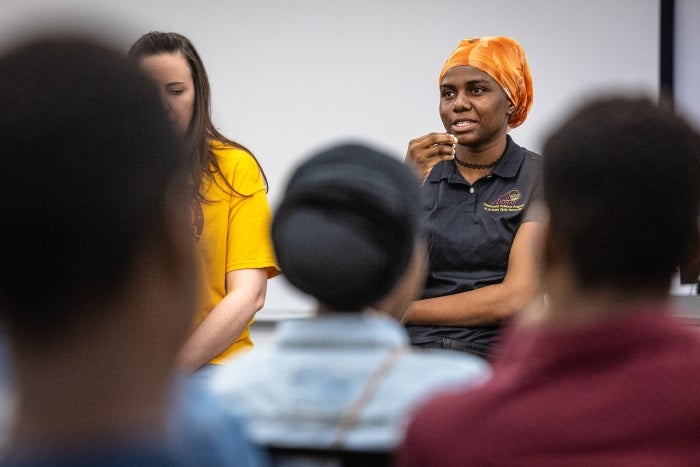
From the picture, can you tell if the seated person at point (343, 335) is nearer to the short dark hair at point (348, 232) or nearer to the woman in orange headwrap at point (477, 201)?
the short dark hair at point (348, 232)

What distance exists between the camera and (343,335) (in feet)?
3.49

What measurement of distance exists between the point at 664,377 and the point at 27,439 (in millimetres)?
588

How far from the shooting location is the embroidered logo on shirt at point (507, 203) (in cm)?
216

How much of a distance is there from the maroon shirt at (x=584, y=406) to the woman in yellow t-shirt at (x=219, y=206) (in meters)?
1.02

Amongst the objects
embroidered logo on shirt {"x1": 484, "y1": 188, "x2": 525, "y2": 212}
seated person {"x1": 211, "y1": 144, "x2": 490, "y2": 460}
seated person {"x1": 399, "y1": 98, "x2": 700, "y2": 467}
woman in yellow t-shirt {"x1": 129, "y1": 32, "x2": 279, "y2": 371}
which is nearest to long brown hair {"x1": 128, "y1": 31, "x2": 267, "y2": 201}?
woman in yellow t-shirt {"x1": 129, "y1": 32, "x2": 279, "y2": 371}

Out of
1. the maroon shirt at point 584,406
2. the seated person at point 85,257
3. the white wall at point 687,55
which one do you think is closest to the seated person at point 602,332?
the maroon shirt at point 584,406

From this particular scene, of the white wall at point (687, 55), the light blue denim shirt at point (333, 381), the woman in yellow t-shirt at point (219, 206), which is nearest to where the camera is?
the light blue denim shirt at point (333, 381)

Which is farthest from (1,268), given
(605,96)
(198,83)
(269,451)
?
(198,83)

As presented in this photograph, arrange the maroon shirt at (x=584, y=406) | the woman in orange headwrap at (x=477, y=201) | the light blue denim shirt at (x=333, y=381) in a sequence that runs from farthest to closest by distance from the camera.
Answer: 1. the woman in orange headwrap at (x=477, y=201)
2. the light blue denim shirt at (x=333, y=381)
3. the maroon shirt at (x=584, y=406)

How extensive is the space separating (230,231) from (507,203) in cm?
74

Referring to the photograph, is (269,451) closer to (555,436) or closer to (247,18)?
(555,436)

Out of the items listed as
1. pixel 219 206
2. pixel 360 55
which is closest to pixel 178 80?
pixel 219 206

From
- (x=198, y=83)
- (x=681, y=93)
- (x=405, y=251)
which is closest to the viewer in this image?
(x=405, y=251)

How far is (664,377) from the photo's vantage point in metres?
0.82
